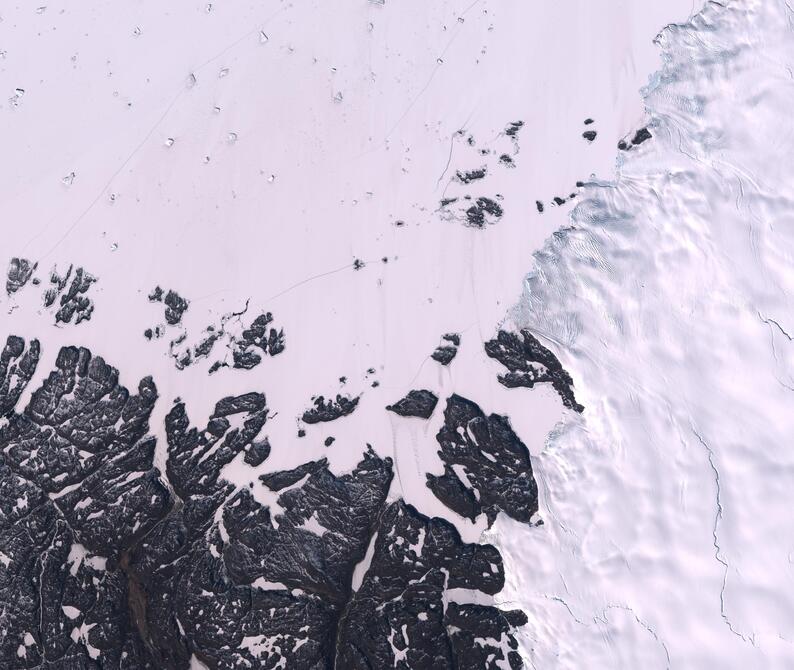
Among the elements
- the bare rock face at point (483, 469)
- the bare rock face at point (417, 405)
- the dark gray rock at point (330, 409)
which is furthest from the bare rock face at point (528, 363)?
the dark gray rock at point (330, 409)

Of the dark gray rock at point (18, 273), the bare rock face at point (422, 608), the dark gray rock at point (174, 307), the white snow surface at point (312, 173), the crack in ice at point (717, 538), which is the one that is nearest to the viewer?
the crack in ice at point (717, 538)

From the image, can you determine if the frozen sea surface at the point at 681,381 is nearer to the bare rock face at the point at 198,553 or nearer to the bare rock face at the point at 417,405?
the bare rock face at the point at 198,553

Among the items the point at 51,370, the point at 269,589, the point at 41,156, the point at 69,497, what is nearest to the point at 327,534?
the point at 269,589

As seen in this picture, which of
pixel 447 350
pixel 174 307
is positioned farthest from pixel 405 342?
pixel 174 307

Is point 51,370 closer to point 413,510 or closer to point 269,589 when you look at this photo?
point 269,589

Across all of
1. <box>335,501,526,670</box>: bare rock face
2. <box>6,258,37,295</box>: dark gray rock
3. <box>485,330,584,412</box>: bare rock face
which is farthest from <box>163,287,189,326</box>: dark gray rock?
<box>485,330,584,412</box>: bare rock face

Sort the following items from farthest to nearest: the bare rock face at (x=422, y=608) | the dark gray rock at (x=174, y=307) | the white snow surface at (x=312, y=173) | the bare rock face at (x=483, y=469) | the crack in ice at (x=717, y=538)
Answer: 1. the dark gray rock at (x=174, y=307)
2. the white snow surface at (x=312, y=173)
3. the bare rock face at (x=483, y=469)
4. the bare rock face at (x=422, y=608)
5. the crack in ice at (x=717, y=538)

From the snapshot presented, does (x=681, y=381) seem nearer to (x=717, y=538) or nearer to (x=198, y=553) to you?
(x=717, y=538)

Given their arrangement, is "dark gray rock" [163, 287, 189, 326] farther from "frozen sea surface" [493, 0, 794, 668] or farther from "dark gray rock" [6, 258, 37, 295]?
"frozen sea surface" [493, 0, 794, 668]
